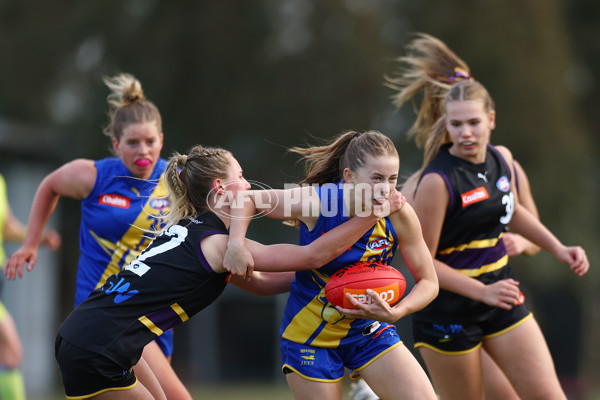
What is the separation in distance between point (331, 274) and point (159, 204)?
4.89 ft

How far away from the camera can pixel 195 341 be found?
18.1 metres

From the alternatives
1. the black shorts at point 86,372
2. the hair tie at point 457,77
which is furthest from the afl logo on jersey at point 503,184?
the black shorts at point 86,372

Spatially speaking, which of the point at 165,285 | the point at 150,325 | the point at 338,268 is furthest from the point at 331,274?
the point at 150,325

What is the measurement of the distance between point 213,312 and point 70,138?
192 inches

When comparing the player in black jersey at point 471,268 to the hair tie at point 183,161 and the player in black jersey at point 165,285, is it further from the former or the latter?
the hair tie at point 183,161

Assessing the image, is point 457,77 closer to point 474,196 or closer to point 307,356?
point 474,196

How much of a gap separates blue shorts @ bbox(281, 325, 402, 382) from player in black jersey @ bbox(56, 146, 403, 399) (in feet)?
1.57

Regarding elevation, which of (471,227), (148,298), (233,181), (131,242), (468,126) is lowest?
(471,227)

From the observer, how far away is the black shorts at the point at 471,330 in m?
4.93

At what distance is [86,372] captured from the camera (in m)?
4.00

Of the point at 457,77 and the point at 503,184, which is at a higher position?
the point at 457,77

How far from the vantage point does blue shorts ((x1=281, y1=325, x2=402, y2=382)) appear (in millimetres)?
4215

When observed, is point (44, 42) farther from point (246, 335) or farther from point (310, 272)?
point (310, 272)

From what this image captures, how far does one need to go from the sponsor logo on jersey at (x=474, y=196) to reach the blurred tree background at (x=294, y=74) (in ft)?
37.7
